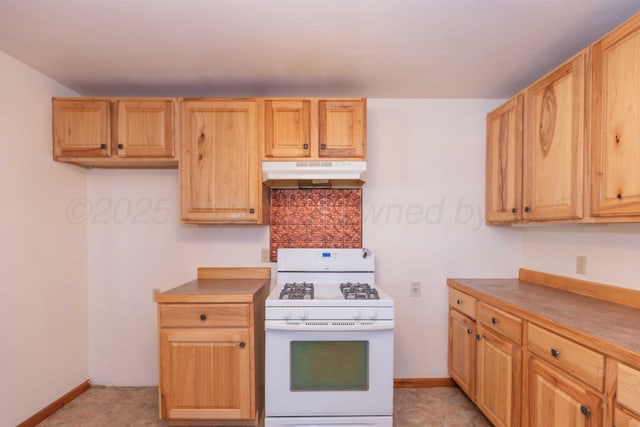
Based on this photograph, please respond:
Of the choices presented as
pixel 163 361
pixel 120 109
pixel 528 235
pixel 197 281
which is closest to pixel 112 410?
pixel 163 361

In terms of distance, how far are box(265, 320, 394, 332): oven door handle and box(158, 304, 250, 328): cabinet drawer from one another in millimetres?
241

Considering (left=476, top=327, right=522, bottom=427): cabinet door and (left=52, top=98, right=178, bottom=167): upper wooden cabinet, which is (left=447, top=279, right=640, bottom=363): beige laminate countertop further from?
(left=52, top=98, right=178, bottom=167): upper wooden cabinet

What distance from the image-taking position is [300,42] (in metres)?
1.76

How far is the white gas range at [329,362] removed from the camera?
1803 mm

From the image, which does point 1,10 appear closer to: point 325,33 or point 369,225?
point 325,33

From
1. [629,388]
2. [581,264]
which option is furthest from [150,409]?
[581,264]

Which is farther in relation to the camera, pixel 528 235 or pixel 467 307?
pixel 528 235

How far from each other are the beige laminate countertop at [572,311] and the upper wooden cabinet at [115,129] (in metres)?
2.34

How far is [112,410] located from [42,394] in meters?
0.45

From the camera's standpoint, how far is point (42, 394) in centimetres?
212

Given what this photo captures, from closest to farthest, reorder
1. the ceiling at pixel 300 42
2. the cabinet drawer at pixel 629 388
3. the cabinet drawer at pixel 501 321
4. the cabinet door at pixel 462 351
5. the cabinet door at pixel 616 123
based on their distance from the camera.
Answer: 1. the cabinet drawer at pixel 629 388
2. the cabinet door at pixel 616 123
3. the ceiling at pixel 300 42
4. the cabinet drawer at pixel 501 321
5. the cabinet door at pixel 462 351

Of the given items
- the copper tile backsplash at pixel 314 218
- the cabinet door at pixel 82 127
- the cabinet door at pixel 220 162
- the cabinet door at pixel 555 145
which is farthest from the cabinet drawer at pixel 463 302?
the cabinet door at pixel 82 127

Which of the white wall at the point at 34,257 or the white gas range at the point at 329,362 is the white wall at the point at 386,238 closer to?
the white wall at the point at 34,257

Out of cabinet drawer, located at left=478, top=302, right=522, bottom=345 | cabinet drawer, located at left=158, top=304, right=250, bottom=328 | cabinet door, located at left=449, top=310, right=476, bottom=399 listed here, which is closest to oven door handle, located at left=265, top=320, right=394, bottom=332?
cabinet drawer, located at left=158, top=304, right=250, bottom=328
